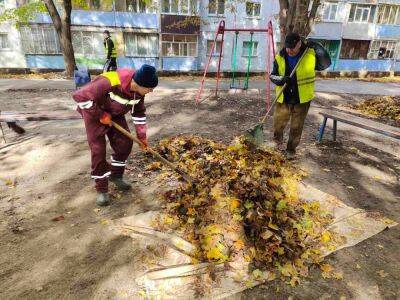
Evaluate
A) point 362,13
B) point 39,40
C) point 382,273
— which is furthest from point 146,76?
point 362,13

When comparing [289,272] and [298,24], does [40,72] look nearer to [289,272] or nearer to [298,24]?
[298,24]

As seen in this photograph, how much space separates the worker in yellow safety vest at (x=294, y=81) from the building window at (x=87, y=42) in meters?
17.6

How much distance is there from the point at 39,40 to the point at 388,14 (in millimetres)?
25986

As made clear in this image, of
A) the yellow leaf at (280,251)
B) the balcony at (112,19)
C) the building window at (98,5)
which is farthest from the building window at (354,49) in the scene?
the yellow leaf at (280,251)

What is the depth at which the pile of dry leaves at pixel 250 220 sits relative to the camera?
2.92m

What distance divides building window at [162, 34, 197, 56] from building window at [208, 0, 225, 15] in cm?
208

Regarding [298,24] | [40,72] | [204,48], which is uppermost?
[298,24]

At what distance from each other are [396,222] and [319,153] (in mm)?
2248

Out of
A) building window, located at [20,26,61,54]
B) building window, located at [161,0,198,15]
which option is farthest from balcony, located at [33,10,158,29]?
building window, located at [161,0,198,15]

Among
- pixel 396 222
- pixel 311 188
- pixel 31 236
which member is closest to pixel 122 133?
pixel 31 236

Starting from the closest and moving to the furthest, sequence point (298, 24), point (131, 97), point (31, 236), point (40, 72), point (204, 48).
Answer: point (31, 236) → point (131, 97) → point (298, 24) → point (40, 72) → point (204, 48)

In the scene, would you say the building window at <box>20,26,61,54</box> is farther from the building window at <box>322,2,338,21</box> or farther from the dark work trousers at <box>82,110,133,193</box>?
the building window at <box>322,2,338,21</box>

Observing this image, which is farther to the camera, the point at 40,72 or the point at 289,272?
the point at 40,72

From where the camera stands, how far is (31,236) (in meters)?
3.29
